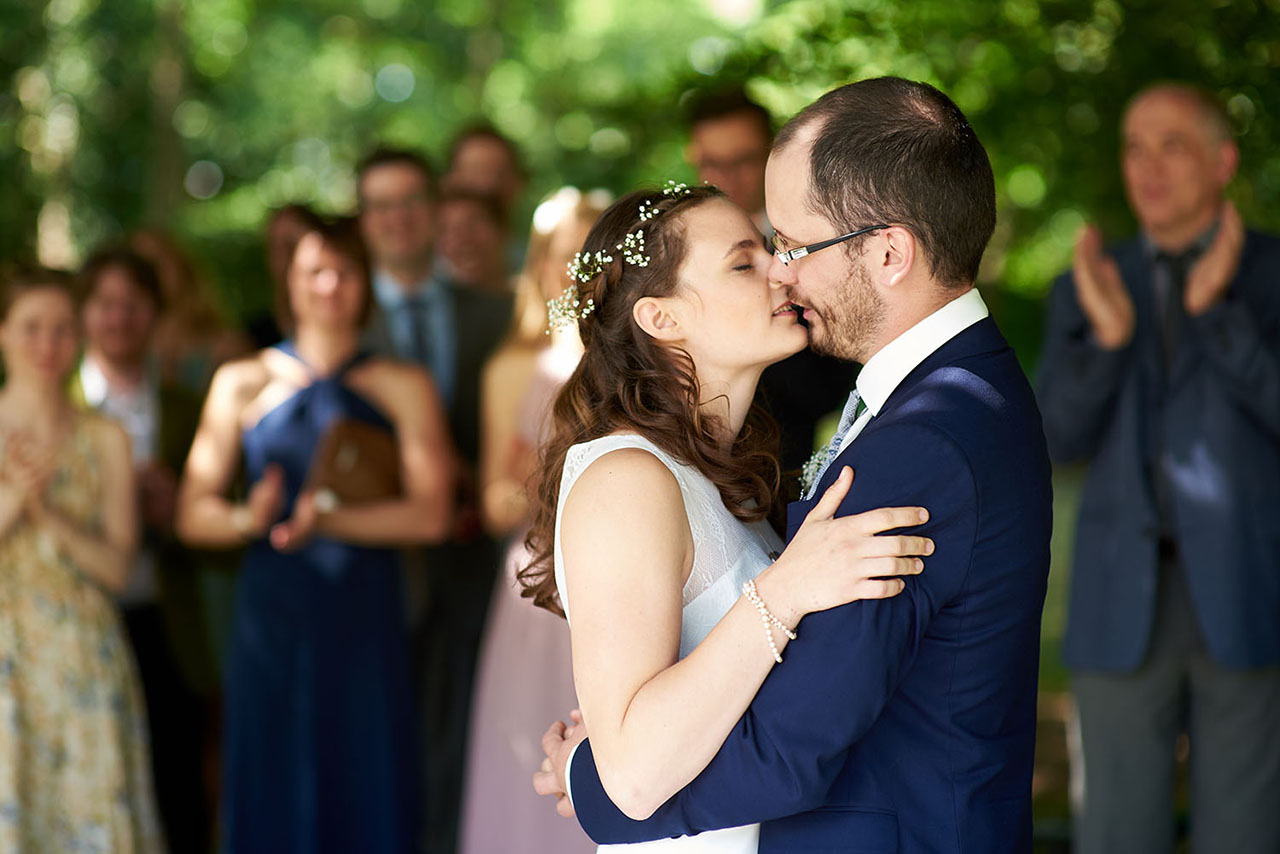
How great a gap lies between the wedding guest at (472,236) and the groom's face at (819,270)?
3786 mm

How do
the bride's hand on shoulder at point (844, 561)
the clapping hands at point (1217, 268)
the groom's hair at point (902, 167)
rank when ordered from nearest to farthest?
1. the bride's hand on shoulder at point (844, 561)
2. the groom's hair at point (902, 167)
3. the clapping hands at point (1217, 268)

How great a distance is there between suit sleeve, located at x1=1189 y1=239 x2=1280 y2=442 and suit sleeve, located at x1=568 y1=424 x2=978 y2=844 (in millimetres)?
2400

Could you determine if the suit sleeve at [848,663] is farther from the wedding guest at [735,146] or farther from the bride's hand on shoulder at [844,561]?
the wedding guest at [735,146]

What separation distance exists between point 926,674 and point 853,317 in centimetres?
56

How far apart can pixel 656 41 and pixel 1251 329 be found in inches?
597

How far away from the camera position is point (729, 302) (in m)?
2.37

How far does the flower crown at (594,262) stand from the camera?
2.41 meters

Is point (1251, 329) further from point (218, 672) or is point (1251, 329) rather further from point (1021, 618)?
point (218, 672)

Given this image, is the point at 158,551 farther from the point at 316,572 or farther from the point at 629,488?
the point at 629,488

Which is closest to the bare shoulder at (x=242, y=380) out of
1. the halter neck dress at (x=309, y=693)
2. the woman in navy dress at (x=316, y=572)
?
the woman in navy dress at (x=316, y=572)

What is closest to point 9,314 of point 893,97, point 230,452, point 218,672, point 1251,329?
point 230,452

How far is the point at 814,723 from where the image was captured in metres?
1.87

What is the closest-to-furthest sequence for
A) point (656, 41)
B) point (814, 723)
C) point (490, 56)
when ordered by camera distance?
point (814, 723)
point (490, 56)
point (656, 41)

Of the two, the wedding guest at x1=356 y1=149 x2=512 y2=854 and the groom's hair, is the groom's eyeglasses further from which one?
the wedding guest at x1=356 y1=149 x2=512 y2=854
